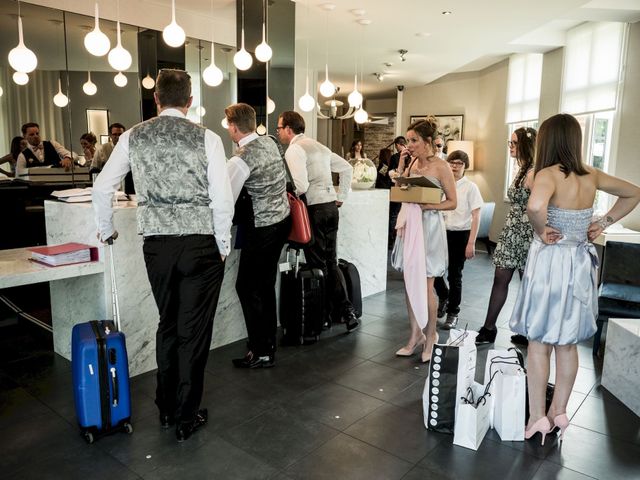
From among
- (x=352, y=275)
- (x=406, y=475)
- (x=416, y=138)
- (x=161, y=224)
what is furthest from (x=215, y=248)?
(x=352, y=275)

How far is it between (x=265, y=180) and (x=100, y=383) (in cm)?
145

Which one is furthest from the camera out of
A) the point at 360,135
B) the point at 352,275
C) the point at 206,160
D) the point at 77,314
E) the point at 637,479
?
the point at 360,135

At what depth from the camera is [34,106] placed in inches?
195

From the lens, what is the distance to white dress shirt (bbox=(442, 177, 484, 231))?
172 inches

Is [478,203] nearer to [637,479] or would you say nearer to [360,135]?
[637,479]

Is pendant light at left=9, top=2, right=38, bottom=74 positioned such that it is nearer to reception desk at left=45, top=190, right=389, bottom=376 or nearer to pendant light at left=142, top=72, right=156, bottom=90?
reception desk at left=45, top=190, right=389, bottom=376

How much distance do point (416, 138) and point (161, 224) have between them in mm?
1809

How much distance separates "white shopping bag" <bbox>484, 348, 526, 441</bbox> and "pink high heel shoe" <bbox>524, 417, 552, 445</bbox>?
0.12 ft

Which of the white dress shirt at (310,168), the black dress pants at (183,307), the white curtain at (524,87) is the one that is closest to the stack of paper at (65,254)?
the black dress pants at (183,307)

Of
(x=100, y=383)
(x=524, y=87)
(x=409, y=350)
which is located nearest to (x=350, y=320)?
(x=409, y=350)

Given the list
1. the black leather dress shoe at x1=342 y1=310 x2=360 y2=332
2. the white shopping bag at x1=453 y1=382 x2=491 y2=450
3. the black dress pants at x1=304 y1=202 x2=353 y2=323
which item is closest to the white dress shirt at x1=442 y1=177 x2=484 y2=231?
the black dress pants at x1=304 y1=202 x2=353 y2=323

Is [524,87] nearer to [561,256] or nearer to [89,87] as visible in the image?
[89,87]

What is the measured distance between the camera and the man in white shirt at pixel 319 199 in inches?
151

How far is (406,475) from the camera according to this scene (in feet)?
7.38
